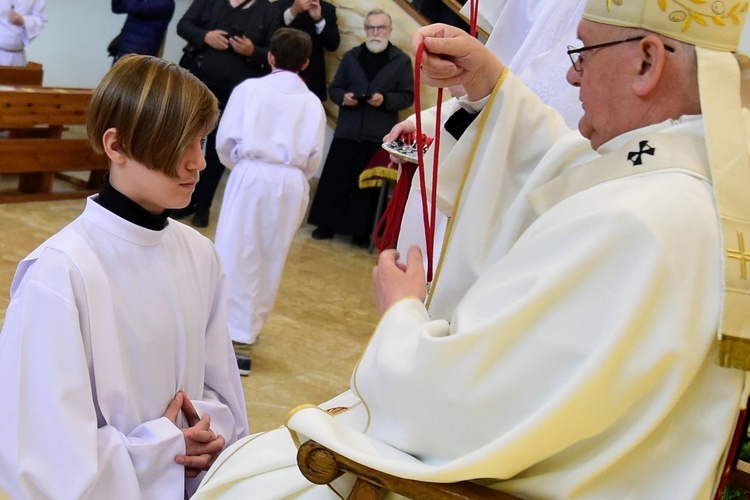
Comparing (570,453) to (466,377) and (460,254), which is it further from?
(460,254)

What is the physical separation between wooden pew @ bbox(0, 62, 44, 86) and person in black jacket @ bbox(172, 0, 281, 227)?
3.95 feet

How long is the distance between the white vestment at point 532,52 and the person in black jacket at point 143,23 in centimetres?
490

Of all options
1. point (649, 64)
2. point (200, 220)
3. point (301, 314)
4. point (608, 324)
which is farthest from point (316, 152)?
point (608, 324)

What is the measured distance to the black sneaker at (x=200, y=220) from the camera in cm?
705

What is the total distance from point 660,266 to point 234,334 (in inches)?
134

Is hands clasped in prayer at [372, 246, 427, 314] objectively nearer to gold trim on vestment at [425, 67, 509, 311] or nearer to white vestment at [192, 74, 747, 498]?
white vestment at [192, 74, 747, 498]

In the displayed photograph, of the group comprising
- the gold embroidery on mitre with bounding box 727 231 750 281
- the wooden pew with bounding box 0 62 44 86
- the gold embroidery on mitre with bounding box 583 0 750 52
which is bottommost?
the wooden pew with bounding box 0 62 44 86

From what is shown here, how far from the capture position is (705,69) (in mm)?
1573

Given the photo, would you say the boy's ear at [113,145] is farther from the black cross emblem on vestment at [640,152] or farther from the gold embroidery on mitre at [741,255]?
the gold embroidery on mitre at [741,255]

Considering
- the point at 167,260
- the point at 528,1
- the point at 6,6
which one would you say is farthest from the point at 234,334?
the point at 6,6

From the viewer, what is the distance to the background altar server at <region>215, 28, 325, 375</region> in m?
4.66

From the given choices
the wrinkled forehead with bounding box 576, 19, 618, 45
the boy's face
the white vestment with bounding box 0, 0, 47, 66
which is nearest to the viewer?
the wrinkled forehead with bounding box 576, 19, 618, 45

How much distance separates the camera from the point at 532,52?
126 inches

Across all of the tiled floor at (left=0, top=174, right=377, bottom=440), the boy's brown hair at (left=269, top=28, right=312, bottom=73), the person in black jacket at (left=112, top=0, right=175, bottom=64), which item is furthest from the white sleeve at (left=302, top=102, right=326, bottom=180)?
the person in black jacket at (left=112, top=0, right=175, bottom=64)
